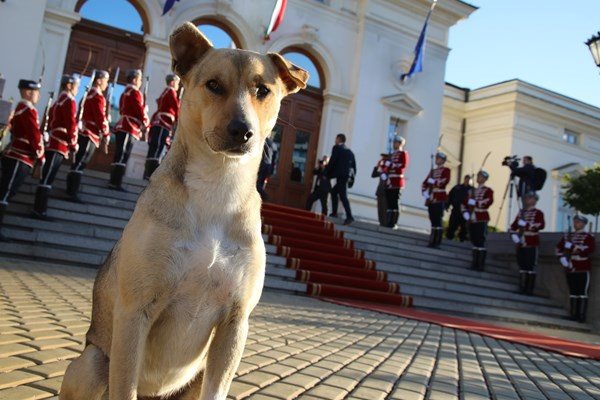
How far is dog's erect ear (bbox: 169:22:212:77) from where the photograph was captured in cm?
216

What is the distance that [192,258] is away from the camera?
1875 millimetres

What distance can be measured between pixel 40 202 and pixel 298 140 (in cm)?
1059

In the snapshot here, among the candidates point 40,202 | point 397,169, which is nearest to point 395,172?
point 397,169

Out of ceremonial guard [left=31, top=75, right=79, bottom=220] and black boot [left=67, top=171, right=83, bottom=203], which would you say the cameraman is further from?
ceremonial guard [left=31, top=75, right=79, bottom=220]

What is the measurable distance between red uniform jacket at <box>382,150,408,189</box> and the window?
766 inches

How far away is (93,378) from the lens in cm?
194

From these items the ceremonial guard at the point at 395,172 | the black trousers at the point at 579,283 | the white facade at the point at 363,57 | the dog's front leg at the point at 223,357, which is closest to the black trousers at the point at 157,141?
the white facade at the point at 363,57

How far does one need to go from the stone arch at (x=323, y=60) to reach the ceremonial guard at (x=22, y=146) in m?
10.6

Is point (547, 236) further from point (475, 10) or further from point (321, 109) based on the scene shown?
point (475, 10)

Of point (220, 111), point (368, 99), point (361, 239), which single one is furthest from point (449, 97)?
point (220, 111)

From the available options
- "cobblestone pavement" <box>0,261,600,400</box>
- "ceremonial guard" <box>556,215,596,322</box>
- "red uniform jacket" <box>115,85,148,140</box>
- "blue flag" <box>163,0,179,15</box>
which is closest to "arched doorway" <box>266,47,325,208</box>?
"blue flag" <box>163,0,179,15</box>

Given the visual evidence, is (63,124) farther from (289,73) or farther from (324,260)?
(289,73)

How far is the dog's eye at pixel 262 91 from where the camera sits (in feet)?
7.18

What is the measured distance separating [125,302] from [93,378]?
0.34 metres
